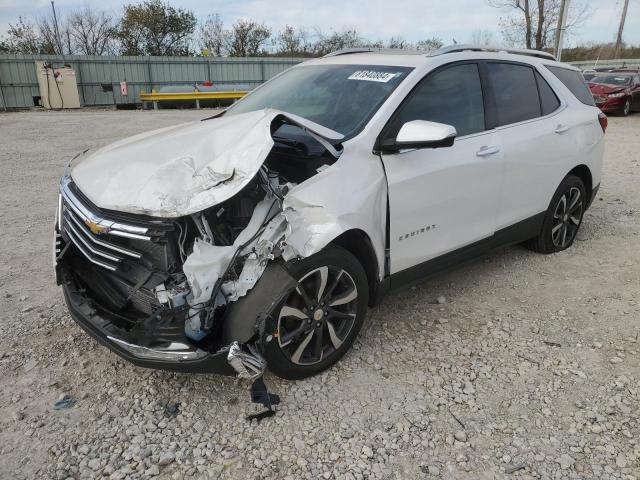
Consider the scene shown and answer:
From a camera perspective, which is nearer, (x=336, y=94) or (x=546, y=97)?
(x=336, y=94)

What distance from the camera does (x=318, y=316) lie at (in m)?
2.87

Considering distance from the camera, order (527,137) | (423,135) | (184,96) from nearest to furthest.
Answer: (423,135) < (527,137) < (184,96)

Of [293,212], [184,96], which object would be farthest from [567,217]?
[184,96]

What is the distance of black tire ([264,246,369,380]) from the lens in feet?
8.93

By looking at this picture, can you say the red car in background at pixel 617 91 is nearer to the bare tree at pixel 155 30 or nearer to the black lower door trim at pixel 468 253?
the black lower door trim at pixel 468 253

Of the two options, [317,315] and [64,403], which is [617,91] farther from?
[64,403]

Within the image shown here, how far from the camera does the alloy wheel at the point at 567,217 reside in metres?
4.78

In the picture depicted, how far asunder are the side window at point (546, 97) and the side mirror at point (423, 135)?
1921 mm

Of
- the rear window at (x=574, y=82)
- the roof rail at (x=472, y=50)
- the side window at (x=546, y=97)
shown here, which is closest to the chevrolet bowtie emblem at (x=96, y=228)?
the roof rail at (x=472, y=50)

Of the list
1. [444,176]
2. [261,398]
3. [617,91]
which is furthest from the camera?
[617,91]

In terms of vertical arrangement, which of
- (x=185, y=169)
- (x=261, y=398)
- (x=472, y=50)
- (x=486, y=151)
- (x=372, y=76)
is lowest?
(x=261, y=398)

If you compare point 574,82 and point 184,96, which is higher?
point 574,82

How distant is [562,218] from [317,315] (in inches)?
122

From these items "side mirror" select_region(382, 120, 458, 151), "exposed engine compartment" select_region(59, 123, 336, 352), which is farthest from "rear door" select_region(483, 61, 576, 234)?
"exposed engine compartment" select_region(59, 123, 336, 352)
